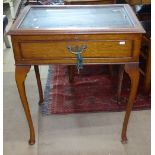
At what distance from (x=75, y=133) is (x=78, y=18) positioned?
71 cm

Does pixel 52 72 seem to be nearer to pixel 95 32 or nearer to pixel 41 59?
pixel 41 59

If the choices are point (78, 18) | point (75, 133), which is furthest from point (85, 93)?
point (78, 18)

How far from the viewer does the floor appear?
1451mm

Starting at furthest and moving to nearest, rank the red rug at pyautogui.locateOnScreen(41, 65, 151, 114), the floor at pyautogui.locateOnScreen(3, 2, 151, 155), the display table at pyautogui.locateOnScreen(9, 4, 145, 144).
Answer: the red rug at pyautogui.locateOnScreen(41, 65, 151, 114) < the floor at pyautogui.locateOnScreen(3, 2, 151, 155) < the display table at pyautogui.locateOnScreen(9, 4, 145, 144)

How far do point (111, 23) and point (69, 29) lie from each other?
22 centimetres

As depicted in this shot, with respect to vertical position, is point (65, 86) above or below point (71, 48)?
below

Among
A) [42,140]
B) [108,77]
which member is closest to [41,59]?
[42,140]

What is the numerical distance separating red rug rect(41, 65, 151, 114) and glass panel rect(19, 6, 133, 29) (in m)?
0.69

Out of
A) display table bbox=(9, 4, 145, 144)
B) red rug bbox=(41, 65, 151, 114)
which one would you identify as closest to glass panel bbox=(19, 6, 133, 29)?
display table bbox=(9, 4, 145, 144)

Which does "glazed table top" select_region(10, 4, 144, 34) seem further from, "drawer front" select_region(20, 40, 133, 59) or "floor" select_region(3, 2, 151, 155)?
"floor" select_region(3, 2, 151, 155)

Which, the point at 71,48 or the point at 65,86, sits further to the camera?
the point at 65,86

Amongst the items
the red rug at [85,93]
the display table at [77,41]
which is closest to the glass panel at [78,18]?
the display table at [77,41]

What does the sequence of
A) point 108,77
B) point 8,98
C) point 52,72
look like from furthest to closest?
point 52,72 → point 108,77 → point 8,98
